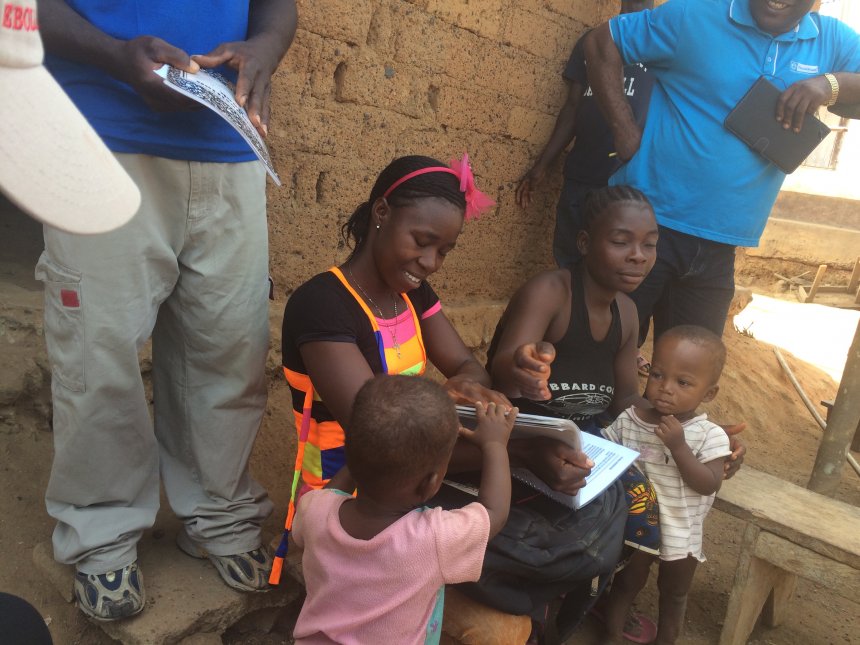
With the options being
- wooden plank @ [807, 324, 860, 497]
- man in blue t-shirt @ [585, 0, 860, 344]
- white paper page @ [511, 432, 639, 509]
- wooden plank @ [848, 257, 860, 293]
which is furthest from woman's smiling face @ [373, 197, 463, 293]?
wooden plank @ [848, 257, 860, 293]

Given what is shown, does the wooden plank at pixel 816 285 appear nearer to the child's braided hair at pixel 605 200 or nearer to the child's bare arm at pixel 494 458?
the child's braided hair at pixel 605 200

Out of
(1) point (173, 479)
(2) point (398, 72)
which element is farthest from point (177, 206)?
(2) point (398, 72)

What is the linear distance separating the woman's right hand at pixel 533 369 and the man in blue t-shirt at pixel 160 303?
717 millimetres

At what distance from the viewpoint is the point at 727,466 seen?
8.36ft

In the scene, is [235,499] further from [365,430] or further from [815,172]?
[815,172]

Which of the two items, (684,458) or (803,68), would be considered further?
(803,68)

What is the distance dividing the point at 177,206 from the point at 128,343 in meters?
0.35

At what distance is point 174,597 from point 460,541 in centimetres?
93

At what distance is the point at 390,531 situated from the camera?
1586 mm

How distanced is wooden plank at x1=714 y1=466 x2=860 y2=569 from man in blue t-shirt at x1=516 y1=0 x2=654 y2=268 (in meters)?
Answer: 1.66

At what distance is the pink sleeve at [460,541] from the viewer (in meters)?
1.61

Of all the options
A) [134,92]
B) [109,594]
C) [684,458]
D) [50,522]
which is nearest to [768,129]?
[684,458]

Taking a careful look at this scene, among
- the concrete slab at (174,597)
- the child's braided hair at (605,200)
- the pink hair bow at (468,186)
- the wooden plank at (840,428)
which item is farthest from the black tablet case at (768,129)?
the concrete slab at (174,597)

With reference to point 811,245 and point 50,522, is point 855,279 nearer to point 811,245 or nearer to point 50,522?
point 811,245
